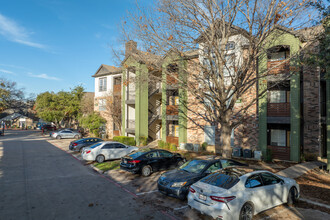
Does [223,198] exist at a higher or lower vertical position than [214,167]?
lower

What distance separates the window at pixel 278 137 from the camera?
17828 mm

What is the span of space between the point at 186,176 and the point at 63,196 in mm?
5050

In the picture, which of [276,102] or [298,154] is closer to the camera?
[298,154]

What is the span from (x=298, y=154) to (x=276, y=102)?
4.18 meters

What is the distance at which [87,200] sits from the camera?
8953 mm

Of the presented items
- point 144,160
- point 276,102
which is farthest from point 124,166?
point 276,102

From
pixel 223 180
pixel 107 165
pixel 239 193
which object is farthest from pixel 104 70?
pixel 239 193

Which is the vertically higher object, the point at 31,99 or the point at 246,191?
the point at 31,99

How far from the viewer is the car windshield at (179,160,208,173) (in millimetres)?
9578

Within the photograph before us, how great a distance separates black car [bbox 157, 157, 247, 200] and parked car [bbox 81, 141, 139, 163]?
7.99 m

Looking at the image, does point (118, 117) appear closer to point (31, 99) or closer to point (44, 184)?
point (44, 184)

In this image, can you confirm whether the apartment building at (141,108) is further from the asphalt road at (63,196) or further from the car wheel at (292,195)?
the car wheel at (292,195)

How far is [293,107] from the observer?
52.6ft

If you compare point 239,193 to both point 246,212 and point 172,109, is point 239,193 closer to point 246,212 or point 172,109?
Result: point 246,212
